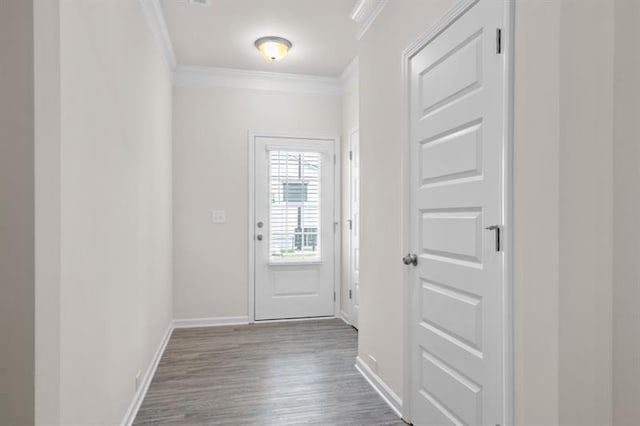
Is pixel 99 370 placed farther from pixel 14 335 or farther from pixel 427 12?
pixel 427 12

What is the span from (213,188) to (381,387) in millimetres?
2621

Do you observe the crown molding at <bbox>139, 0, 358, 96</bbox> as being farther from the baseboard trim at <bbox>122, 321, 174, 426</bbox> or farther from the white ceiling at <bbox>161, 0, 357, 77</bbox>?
the baseboard trim at <bbox>122, 321, 174, 426</bbox>

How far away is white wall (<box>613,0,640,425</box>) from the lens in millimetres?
1037

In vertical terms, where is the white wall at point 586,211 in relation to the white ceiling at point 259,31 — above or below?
below

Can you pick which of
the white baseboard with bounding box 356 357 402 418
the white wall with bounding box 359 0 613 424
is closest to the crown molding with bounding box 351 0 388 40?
the white wall with bounding box 359 0 613 424

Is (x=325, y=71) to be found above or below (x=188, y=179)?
above

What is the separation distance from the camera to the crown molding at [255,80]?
4043 millimetres

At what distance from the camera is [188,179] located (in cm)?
406

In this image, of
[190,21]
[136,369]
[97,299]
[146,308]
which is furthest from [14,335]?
[190,21]

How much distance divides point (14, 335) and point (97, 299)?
448mm

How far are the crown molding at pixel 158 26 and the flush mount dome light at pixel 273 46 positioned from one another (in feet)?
2.46

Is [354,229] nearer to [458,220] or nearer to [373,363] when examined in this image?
[373,363]

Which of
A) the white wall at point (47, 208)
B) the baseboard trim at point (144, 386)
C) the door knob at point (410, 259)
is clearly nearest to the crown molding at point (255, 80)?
the baseboard trim at point (144, 386)

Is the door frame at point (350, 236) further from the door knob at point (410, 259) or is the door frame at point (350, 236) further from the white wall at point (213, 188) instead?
the door knob at point (410, 259)
